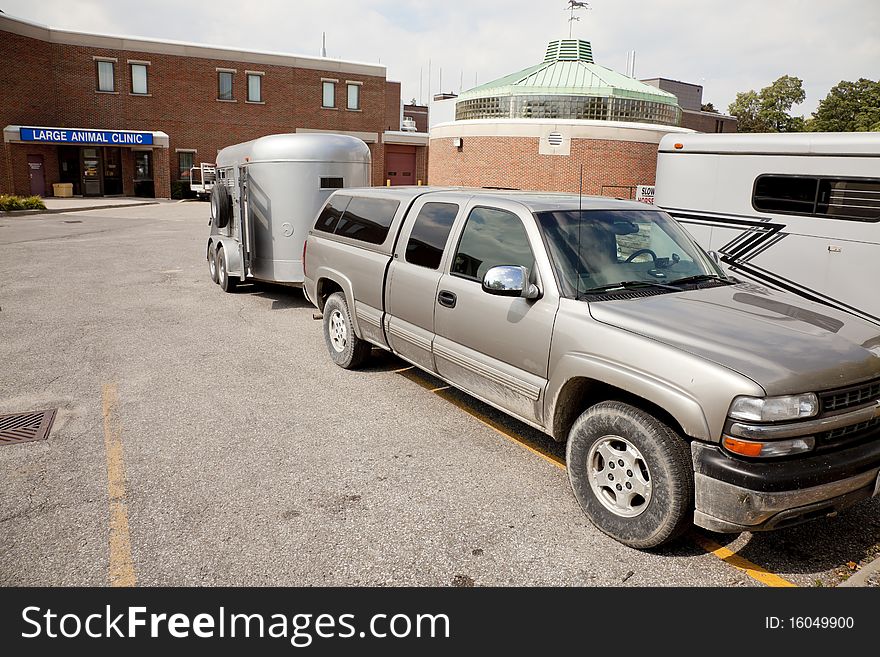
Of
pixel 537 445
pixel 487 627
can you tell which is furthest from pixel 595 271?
pixel 487 627

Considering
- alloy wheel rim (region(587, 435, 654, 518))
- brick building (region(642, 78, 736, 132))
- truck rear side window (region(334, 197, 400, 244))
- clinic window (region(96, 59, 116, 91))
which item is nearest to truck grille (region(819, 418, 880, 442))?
alloy wheel rim (region(587, 435, 654, 518))

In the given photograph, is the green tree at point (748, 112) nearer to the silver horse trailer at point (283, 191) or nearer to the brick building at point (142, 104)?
the brick building at point (142, 104)

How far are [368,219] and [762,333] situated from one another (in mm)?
4101

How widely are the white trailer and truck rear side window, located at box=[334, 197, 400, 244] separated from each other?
16.3 feet

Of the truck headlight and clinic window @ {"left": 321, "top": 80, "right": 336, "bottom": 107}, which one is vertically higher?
clinic window @ {"left": 321, "top": 80, "right": 336, "bottom": 107}

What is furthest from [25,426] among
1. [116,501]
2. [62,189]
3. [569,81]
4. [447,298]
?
[62,189]

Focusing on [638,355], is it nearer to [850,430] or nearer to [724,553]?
[850,430]

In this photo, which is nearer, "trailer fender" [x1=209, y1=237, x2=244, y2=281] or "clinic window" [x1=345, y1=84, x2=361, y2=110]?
"trailer fender" [x1=209, y1=237, x2=244, y2=281]

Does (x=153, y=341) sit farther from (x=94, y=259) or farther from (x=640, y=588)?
(x=94, y=259)

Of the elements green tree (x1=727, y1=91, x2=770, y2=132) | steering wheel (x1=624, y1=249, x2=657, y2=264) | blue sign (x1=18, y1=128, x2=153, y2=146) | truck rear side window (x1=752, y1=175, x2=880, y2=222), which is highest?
green tree (x1=727, y1=91, x2=770, y2=132)

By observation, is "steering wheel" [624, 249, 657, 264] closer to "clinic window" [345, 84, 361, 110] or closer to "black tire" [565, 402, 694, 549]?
"black tire" [565, 402, 694, 549]

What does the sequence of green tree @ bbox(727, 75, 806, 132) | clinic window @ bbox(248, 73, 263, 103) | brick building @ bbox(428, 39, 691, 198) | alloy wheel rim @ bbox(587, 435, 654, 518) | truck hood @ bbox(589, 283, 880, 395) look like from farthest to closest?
green tree @ bbox(727, 75, 806, 132)
clinic window @ bbox(248, 73, 263, 103)
brick building @ bbox(428, 39, 691, 198)
alloy wheel rim @ bbox(587, 435, 654, 518)
truck hood @ bbox(589, 283, 880, 395)

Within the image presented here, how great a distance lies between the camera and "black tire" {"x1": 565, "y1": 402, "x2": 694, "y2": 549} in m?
3.58

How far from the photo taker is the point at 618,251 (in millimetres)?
4848
